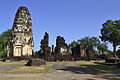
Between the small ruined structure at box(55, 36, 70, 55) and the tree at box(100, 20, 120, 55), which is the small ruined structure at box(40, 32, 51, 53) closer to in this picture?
the small ruined structure at box(55, 36, 70, 55)

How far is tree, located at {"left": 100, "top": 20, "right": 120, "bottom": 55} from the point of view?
4295 centimetres

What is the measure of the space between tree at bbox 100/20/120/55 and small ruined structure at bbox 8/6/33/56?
24.8 metres

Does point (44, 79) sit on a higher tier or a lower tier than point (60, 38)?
lower

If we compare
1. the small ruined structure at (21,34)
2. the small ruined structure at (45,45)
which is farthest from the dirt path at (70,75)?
the small ruined structure at (21,34)

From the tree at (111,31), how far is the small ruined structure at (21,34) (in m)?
24.8

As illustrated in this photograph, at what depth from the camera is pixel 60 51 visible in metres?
38.8

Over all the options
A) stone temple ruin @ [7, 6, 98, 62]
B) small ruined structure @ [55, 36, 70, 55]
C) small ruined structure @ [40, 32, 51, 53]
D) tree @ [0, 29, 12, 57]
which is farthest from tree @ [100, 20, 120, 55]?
tree @ [0, 29, 12, 57]

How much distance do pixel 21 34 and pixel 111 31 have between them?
29.1 m

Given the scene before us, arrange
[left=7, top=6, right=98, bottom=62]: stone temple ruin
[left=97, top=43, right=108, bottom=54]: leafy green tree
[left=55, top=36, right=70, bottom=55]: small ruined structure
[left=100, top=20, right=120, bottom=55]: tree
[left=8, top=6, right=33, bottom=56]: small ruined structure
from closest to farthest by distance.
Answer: [left=7, top=6, right=98, bottom=62]: stone temple ruin, [left=55, top=36, right=70, bottom=55]: small ruined structure, [left=8, top=6, right=33, bottom=56]: small ruined structure, [left=100, top=20, right=120, bottom=55]: tree, [left=97, top=43, right=108, bottom=54]: leafy green tree

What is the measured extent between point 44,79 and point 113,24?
44.3 m

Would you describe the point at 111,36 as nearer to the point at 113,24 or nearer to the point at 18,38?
the point at 113,24

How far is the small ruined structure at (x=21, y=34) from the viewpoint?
3991 cm

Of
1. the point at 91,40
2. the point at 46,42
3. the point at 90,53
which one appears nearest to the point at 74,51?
the point at 90,53

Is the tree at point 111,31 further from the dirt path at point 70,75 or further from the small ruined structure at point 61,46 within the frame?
the dirt path at point 70,75
